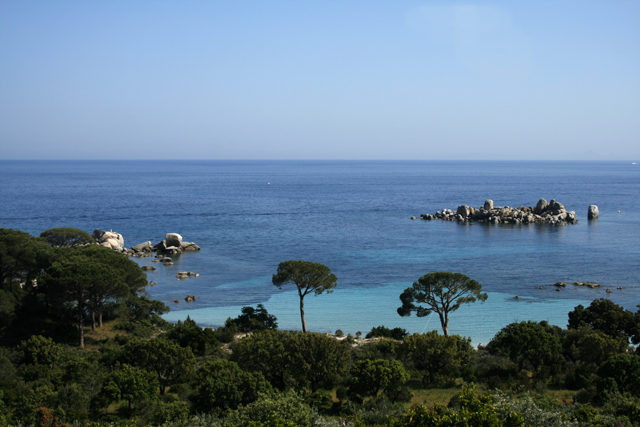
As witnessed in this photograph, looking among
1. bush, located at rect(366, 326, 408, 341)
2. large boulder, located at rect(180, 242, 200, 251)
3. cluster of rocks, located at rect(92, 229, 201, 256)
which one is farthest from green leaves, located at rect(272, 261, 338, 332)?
large boulder, located at rect(180, 242, 200, 251)

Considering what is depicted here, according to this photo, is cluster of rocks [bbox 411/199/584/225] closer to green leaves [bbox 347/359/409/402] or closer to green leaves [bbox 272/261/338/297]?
green leaves [bbox 272/261/338/297]

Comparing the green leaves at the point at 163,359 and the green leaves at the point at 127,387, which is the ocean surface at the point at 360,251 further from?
the green leaves at the point at 127,387

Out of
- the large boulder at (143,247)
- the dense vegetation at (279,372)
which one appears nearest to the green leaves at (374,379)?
the dense vegetation at (279,372)

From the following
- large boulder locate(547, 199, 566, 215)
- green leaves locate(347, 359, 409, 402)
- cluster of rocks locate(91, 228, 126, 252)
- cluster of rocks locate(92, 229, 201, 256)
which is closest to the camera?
green leaves locate(347, 359, 409, 402)

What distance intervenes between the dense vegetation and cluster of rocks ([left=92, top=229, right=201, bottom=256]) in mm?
33028

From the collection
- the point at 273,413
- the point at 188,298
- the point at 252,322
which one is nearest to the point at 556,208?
the point at 188,298

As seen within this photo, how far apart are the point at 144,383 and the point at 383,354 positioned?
48.7 ft

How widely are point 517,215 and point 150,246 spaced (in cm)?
7404

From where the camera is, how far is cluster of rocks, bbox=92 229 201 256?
234 ft

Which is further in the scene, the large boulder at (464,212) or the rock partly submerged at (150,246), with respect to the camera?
the large boulder at (464,212)

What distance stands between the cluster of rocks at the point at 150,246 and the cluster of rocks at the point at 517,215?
5538 cm

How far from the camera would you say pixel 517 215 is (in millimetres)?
100938

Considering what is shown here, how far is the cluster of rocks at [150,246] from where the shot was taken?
7125cm

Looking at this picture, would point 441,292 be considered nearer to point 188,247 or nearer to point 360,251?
point 360,251
